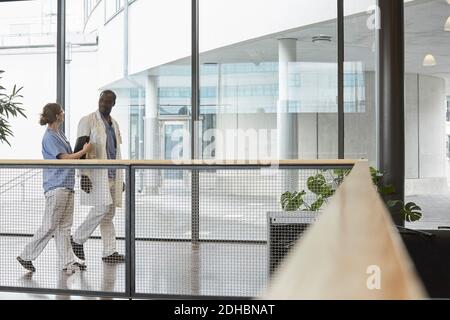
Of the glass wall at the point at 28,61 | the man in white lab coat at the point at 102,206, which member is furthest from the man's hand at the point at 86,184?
the glass wall at the point at 28,61

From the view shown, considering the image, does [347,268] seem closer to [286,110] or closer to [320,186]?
[320,186]

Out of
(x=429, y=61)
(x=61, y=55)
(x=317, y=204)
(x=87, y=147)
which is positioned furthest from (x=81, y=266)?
(x=429, y=61)

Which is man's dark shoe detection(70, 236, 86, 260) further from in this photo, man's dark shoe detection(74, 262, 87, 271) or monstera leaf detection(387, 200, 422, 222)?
monstera leaf detection(387, 200, 422, 222)

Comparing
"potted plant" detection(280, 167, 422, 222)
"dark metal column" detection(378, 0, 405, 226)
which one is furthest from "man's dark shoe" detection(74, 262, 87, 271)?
"dark metal column" detection(378, 0, 405, 226)

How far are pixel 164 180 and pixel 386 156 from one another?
2.06m

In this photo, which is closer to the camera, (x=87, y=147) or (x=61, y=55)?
(x=87, y=147)

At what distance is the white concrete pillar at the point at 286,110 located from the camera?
609 centimetres

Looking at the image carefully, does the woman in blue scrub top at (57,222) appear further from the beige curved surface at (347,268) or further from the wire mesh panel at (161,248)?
the beige curved surface at (347,268)

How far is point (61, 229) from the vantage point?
4.36m

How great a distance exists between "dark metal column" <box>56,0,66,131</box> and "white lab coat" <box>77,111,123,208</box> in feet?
6.10

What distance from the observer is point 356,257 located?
371 millimetres

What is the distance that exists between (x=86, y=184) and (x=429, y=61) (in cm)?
345

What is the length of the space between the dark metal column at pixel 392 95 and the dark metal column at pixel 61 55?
3.44 metres
